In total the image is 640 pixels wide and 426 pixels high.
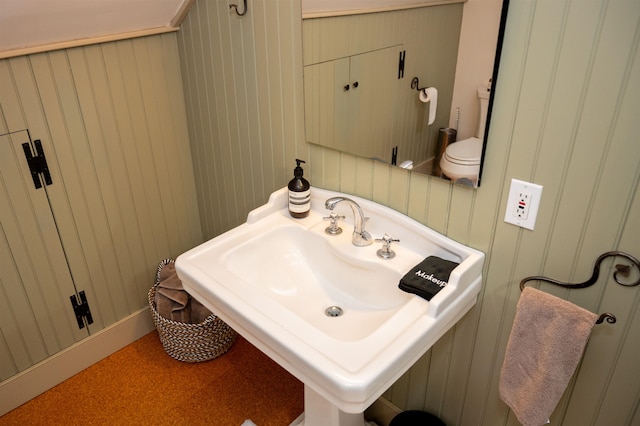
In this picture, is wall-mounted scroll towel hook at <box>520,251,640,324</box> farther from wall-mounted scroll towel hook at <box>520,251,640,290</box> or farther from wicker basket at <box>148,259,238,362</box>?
wicker basket at <box>148,259,238,362</box>

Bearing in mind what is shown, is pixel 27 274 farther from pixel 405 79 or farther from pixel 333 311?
pixel 405 79

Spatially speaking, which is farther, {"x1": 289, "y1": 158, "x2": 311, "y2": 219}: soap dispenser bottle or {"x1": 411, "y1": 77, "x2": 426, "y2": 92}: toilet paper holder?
{"x1": 289, "y1": 158, "x2": 311, "y2": 219}: soap dispenser bottle

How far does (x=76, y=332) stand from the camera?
7.20ft

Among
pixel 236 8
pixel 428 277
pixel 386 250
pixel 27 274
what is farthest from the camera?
pixel 27 274

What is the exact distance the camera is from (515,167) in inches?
49.0

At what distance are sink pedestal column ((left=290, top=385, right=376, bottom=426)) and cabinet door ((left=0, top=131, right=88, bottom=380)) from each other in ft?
3.89

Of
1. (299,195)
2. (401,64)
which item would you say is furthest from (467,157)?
(299,195)

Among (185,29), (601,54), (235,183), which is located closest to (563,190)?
(601,54)

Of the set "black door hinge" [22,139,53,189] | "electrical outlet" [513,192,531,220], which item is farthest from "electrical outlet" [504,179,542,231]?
"black door hinge" [22,139,53,189]

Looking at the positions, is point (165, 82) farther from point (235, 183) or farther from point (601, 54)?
point (601, 54)

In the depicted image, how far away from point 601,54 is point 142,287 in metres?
2.14

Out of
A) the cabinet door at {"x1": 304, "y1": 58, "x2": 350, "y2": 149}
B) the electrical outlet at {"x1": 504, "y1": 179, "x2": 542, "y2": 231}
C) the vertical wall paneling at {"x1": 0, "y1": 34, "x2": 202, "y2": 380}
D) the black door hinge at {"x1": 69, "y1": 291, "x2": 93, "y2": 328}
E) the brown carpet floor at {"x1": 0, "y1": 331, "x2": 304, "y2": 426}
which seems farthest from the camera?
the black door hinge at {"x1": 69, "y1": 291, "x2": 93, "y2": 328}

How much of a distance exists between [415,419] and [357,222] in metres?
0.78

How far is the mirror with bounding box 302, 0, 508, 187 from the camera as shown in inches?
48.8
